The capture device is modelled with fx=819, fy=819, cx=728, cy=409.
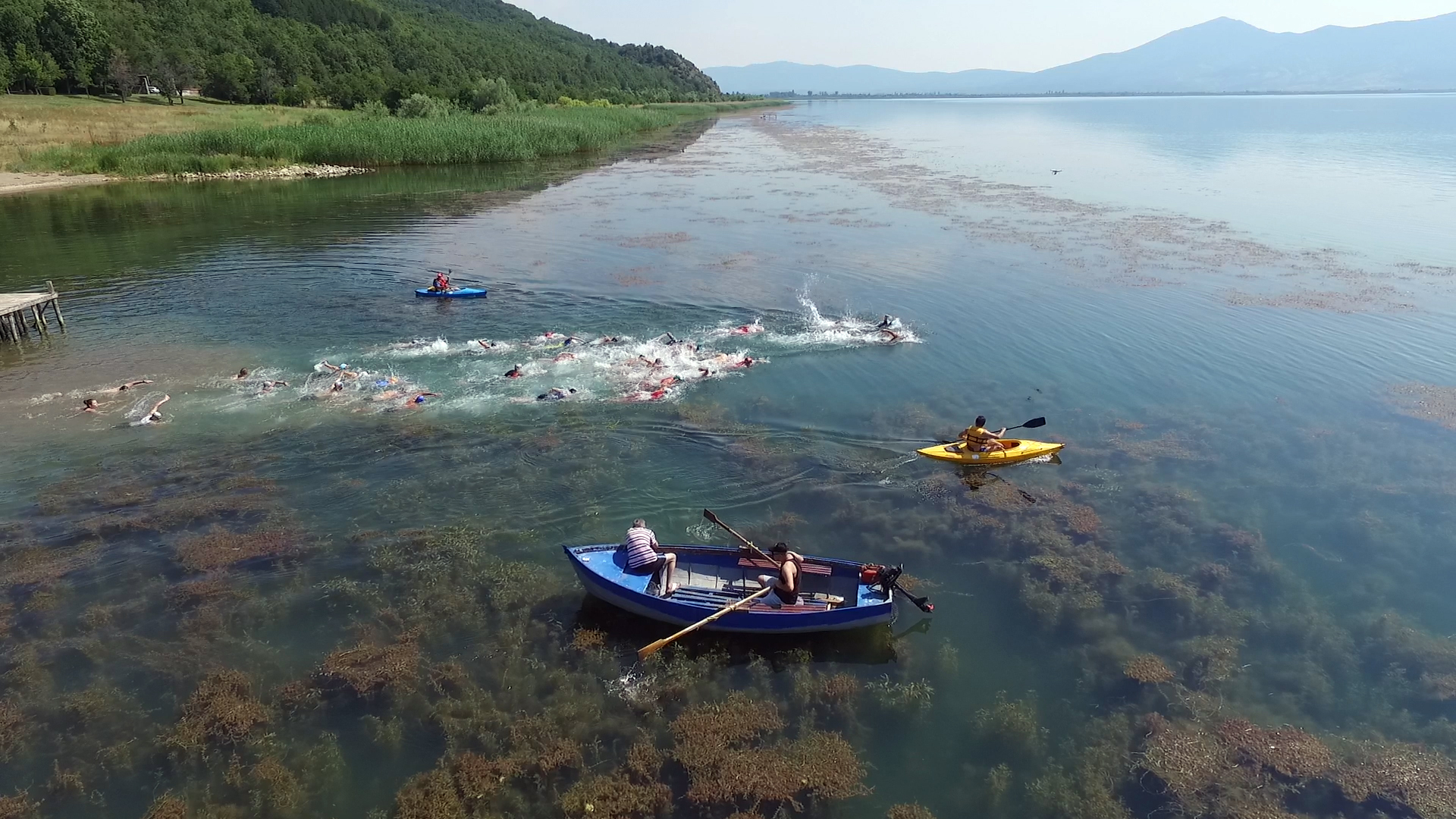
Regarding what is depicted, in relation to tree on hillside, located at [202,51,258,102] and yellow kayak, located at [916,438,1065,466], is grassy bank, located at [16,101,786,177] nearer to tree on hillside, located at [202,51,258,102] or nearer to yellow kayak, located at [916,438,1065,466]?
tree on hillside, located at [202,51,258,102]

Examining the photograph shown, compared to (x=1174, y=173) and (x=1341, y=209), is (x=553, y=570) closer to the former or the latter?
(x=1341, y=209)

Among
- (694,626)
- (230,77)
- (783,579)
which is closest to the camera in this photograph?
(694,626)

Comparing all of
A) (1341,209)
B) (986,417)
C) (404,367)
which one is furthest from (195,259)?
(1341,209)

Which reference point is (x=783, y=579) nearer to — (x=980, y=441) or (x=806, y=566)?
(x=806, y=566)

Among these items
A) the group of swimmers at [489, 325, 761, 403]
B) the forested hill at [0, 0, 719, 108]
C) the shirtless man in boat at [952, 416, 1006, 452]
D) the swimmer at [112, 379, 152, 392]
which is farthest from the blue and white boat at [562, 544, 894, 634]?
the forested hill at [0, 0, 719, 108]

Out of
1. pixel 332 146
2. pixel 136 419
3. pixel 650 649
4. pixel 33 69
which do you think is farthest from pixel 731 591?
pixel 33 69

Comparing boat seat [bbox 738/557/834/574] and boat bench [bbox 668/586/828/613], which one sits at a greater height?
boat seat [bbox 738/557/834/574]
